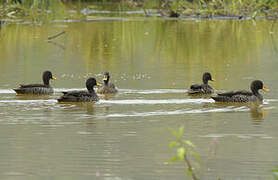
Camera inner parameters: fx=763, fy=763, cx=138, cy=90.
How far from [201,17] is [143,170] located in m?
24.1

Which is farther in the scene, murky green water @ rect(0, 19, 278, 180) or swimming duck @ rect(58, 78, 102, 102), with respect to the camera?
swimming duck @ rect(58, 78, 102, 102)

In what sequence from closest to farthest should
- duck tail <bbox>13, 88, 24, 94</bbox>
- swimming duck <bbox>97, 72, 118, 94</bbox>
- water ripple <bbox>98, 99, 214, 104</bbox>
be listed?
1. water ripple <bbox>98, 99, 214, 104</bbox>
2. duck tail <bbox>13, 88, 24, 94</bbox>
3. swimming duck <bbox>97, 72, 118, 94</bbox>

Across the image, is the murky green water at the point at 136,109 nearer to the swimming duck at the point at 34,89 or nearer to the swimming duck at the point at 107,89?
the swimming duck at the point at 107,89

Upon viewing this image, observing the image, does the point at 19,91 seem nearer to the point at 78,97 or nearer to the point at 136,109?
the point at 78,97

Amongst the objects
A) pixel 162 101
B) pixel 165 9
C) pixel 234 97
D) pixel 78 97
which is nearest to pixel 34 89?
pixel 78 97

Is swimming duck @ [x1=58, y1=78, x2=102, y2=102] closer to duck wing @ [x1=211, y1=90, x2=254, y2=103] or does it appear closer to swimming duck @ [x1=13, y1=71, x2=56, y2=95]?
swimming duck @ [x1=13, y1=71, x2=56, y2=95]

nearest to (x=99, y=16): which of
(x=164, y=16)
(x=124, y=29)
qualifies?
(x=164, y=16)

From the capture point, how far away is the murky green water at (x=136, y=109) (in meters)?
8.69

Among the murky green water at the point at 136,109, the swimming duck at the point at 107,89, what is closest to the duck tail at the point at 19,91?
the murky green water at the point at 136,109

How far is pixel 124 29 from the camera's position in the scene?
2756 centimetres

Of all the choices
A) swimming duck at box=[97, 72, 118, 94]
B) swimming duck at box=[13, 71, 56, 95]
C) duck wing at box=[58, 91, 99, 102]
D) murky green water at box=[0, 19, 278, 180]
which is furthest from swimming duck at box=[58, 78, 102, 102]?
swimming duck at box=[13, 71, 56, 95]

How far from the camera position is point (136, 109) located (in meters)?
13.0

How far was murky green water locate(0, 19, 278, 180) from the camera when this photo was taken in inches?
342

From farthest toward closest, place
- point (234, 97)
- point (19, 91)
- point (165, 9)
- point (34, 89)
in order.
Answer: point (165, 9), point (34, 89), point (19, 91), point (234, 97)
